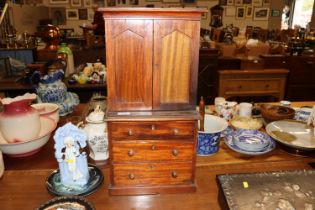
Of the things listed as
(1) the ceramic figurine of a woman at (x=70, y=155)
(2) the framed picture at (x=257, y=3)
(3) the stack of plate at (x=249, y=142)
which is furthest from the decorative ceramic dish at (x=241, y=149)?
(2) the framed picture at (x=257, y=3)

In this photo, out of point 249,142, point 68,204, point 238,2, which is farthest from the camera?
point 238,2

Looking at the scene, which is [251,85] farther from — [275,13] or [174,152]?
[275,13]

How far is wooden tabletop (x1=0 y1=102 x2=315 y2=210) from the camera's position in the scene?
0.81 metres

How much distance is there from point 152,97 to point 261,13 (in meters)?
6.56

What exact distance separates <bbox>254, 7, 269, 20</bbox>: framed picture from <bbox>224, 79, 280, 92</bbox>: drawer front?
161 inches

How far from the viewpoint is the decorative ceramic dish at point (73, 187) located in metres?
0.84

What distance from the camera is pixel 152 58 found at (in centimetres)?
78

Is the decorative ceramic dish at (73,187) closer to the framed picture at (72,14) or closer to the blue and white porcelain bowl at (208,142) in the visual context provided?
the blue and white porcelain bowl at (208,142)

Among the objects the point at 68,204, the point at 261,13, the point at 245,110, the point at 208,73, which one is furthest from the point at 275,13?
the point at 68,204

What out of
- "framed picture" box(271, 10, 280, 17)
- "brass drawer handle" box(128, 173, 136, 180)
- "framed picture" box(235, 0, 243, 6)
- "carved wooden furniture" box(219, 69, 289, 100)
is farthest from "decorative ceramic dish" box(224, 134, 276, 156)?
"framed picture" box(271, 10, 280, 17)

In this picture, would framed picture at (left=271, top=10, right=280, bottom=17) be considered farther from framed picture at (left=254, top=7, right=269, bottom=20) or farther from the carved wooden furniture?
the carved wooden furniture

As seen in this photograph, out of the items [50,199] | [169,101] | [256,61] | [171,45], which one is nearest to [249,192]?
[169,101]

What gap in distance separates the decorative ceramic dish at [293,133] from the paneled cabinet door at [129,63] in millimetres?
621

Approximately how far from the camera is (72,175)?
858 mm
